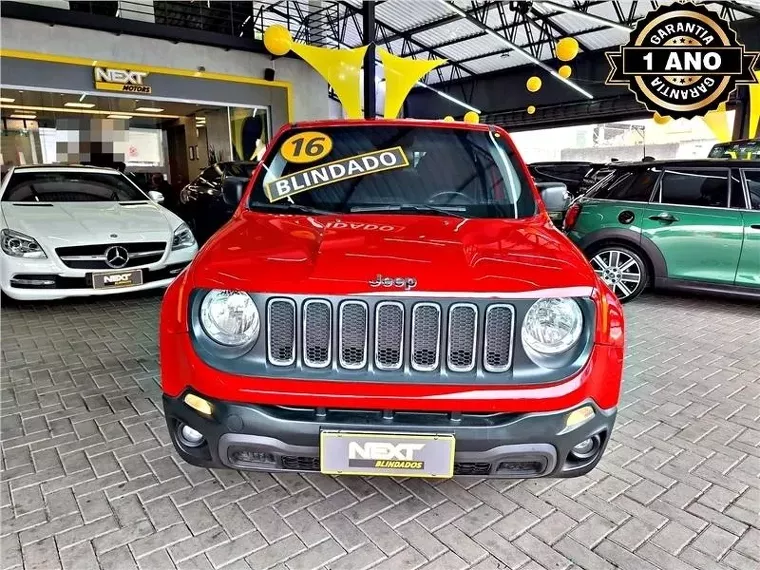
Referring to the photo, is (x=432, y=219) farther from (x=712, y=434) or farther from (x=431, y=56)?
(x=431, y=56)

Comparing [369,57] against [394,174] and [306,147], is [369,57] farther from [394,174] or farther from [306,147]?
[394,174]

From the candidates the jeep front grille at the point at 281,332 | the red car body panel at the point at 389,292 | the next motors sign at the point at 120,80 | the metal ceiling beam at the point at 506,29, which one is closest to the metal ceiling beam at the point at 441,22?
the metal ceiling beam at the point at 506,29

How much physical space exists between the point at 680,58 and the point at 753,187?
5.53 metres

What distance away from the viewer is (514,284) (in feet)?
5.94

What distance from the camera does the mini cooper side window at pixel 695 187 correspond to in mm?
5320

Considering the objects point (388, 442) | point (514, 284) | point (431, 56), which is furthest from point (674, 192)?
point (431, 56)

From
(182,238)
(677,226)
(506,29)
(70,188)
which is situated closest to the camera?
(677,226)

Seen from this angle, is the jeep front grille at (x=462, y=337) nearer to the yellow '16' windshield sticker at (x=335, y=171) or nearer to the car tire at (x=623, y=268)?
the yellow '16' windshield sticker at (x=335, y=171)

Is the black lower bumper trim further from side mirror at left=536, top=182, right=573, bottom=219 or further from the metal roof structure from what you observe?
the metal roof structure

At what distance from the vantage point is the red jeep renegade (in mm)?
1795

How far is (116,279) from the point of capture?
5.04 meters

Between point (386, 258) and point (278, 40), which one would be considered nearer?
point (386, 258)

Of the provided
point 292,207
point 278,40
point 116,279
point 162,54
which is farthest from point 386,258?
point 162,54

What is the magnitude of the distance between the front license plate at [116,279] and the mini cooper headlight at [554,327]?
438cm
